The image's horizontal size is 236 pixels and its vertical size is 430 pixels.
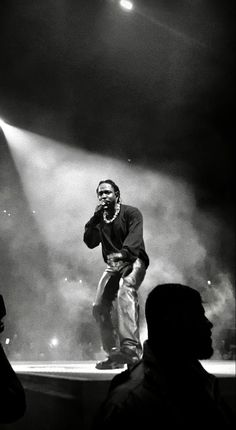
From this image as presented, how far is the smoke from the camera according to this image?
24.6ft

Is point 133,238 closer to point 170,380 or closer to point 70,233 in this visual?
point 170,380

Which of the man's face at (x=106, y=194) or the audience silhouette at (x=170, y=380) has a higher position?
the man's face at (x=106, y=194)

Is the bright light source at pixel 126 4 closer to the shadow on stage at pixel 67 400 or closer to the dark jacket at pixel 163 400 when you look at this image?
the shadow on stage at pixel 67 400

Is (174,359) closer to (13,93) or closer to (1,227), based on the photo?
(1,227)

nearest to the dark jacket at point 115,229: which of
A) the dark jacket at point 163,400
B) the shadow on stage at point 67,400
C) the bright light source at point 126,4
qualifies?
the shadow on stage at point 67,400

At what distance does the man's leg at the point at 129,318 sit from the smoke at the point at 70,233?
3.20 metres

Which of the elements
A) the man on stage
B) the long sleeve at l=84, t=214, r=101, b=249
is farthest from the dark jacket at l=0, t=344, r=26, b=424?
the long sleeve at l=84, t=214, r=101, b=249

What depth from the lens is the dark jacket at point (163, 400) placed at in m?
1.47

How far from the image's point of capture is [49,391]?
2.79m

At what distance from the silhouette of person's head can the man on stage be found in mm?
2168

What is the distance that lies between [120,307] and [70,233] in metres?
4.11

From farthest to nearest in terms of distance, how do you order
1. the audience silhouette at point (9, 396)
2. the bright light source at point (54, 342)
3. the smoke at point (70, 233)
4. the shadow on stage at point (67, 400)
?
the bright light source at point (54, 342), the smoke at point (70, 233), the shadow on stage at point (67, 400), the audience silhouette at point (9, 396)

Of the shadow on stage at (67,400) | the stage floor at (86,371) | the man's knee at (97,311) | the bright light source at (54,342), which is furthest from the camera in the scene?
the bright light source at (54,342)

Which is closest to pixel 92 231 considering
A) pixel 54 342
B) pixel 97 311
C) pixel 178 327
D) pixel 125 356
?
pixel 97 311
